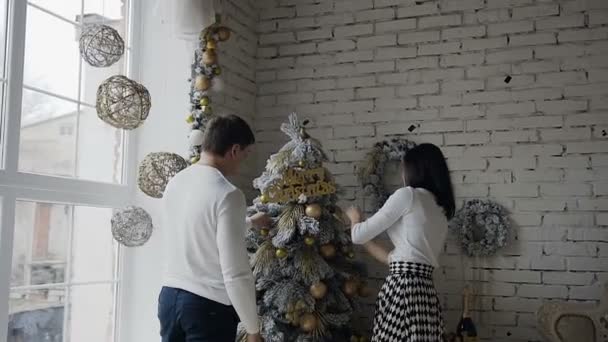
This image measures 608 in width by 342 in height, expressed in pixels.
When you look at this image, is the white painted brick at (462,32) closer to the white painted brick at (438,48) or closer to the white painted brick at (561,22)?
the white painted brick at (438,48)

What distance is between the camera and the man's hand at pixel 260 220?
270 cm

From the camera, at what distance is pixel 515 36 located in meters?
3.10

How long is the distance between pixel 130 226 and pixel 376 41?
1.64 meters

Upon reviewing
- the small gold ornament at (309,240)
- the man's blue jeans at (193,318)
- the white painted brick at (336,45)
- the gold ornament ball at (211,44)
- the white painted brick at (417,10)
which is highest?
the white painted brick at (417,10)

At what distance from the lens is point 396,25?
3311 mm

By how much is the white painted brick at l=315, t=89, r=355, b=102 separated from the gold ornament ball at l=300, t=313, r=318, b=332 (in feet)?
4.17

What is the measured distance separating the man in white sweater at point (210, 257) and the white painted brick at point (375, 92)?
4.39 ft

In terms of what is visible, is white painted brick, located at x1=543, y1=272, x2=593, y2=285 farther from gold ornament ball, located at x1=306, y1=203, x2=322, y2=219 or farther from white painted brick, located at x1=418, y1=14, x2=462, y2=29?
white painted brick, located at x1=418, y1=14, x2=462, y2=29

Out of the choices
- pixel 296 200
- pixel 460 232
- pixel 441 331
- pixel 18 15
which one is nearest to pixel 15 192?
pixel 18 15

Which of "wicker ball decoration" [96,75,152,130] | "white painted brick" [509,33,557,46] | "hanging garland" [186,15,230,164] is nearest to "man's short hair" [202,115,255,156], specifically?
"wicker ball decoration" [96,75,152,130]

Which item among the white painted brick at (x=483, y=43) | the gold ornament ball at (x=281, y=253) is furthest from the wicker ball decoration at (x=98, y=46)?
the white painted brick at (x=483, y=43)

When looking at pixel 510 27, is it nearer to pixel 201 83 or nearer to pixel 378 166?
pixel 378 166

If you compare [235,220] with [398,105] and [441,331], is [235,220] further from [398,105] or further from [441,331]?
[398,105]

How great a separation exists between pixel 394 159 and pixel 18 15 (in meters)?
1.84
